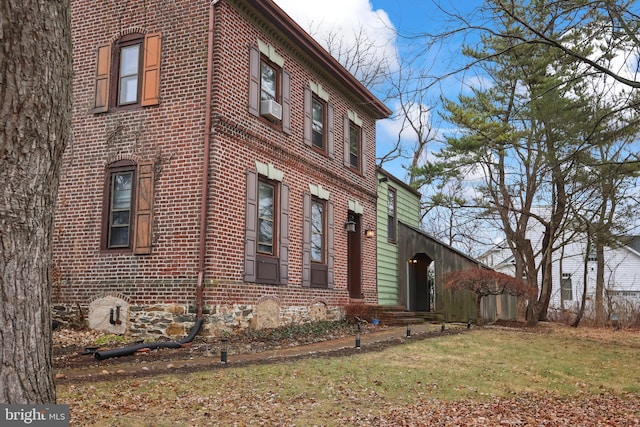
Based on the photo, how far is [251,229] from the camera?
12031mm

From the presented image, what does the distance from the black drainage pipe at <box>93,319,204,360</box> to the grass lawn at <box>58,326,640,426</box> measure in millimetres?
1907

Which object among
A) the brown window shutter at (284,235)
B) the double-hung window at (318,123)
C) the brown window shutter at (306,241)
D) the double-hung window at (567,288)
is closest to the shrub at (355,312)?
the brown window shutter at (306,241)

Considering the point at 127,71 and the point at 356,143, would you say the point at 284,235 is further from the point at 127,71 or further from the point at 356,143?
the point at 356,143

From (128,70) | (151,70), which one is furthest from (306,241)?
(128,70)

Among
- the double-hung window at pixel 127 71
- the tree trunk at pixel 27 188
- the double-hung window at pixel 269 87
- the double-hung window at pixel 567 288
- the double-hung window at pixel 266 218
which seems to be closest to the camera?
the tree trunk at pixel 27 188

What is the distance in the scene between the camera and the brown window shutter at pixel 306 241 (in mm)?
14094

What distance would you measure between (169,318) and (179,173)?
8.79 ft

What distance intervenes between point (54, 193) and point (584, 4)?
Result: 25.1 feet

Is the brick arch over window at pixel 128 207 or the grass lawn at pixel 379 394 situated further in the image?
the brick arch over window at pixel 128 207

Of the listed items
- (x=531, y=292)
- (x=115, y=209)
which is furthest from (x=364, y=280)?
(x=115, y=209)

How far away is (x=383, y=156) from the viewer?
28.9 metres

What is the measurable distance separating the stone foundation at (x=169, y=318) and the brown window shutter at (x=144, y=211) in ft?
3.68

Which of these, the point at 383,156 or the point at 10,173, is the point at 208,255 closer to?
the point at 10,173

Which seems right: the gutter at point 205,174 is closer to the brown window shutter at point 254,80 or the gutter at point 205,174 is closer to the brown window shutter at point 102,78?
the brown window shutter at point 254,80
